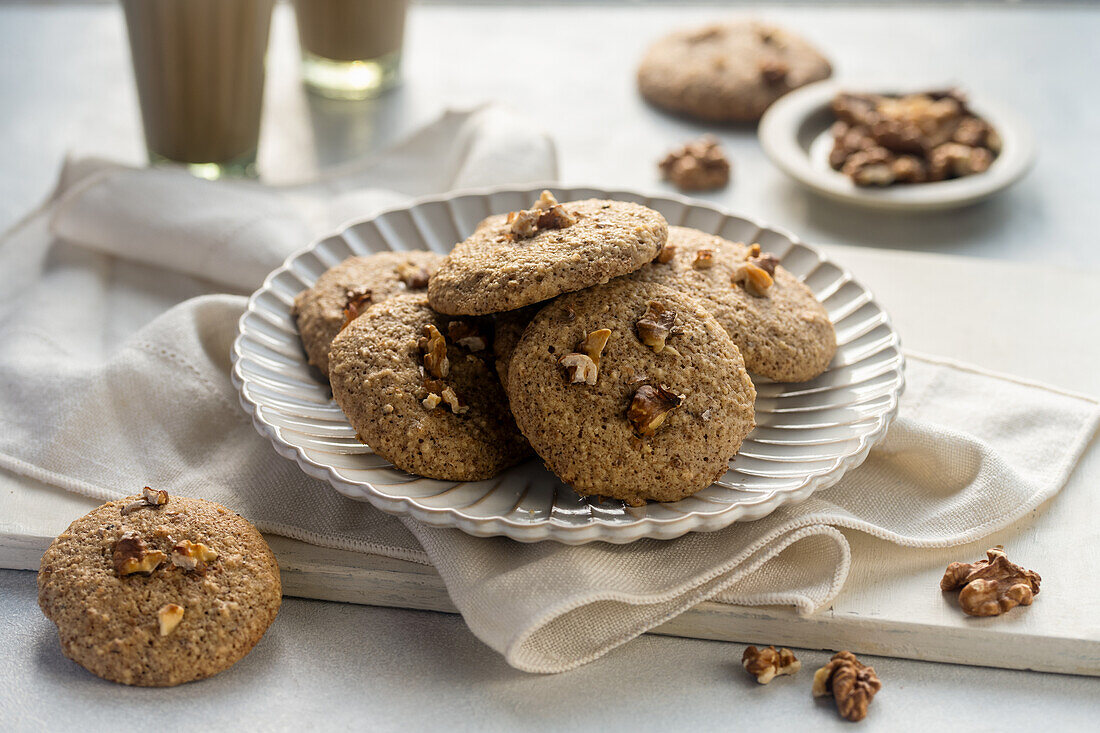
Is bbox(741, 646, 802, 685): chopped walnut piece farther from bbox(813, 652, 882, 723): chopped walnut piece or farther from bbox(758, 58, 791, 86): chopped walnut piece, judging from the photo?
bbox(758, 58, 791, 86): chopped walnut piece

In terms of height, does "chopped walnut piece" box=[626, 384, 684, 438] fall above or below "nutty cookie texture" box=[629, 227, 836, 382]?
above

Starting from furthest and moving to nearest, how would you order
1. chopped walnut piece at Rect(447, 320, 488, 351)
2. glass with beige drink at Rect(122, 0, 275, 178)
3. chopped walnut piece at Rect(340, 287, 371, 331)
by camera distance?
glass with beige drink at Rect(122, 0, 275, 178), chopped walnut piece at Rect(340, 287, 371, 331), chopped walnut piece at Rect(447, 320, 488, 351)

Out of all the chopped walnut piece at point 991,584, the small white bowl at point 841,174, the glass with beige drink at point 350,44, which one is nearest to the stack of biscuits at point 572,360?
the chopped walnut piece at point 991,584

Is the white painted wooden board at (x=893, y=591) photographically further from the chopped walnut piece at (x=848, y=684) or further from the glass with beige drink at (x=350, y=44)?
the glass with beige drink at (x=350, y=44)

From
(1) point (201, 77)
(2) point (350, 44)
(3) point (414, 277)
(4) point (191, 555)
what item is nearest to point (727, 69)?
(2) point (350, 44)

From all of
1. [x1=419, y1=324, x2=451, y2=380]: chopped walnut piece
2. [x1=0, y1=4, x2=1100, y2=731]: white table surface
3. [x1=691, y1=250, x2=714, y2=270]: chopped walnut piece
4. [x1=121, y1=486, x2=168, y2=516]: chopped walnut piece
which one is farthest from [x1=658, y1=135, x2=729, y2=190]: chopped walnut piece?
[x1=121, y1=486, x2=168, y2=516]: chopped walnut piece

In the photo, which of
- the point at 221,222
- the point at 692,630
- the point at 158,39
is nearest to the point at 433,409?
the point at 692,630

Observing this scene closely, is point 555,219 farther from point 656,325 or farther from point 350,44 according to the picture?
point 350,44
